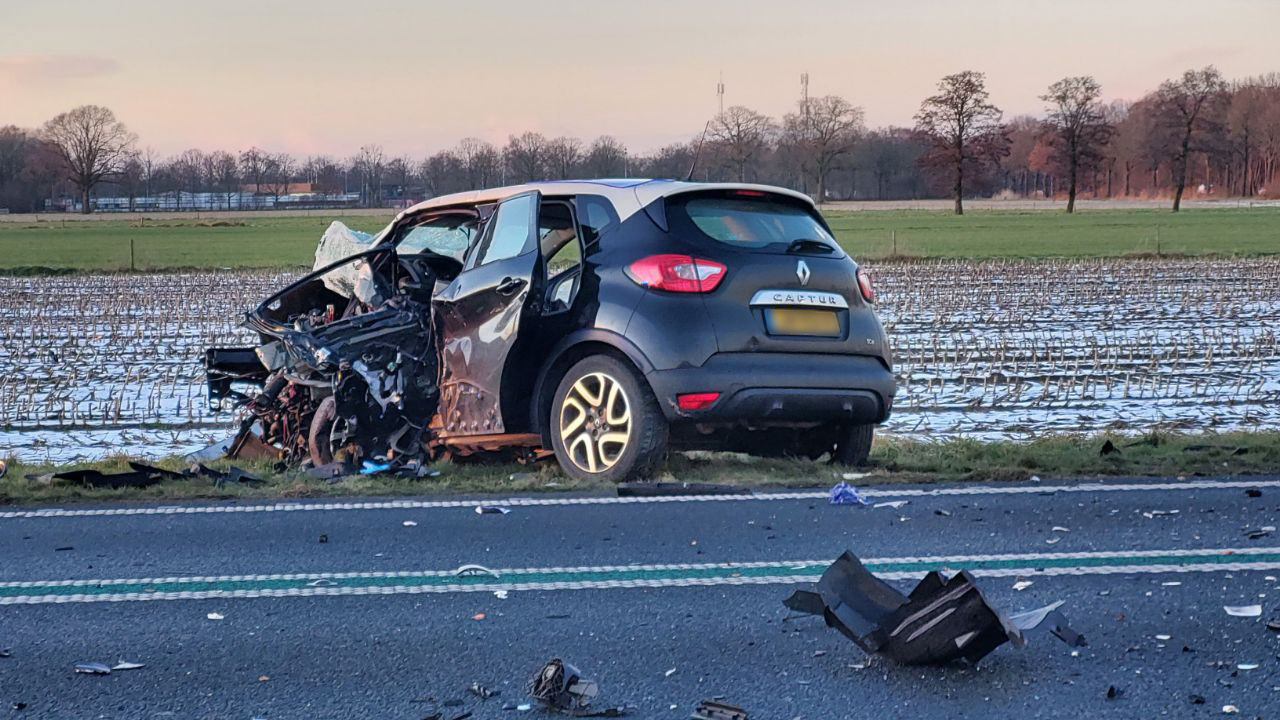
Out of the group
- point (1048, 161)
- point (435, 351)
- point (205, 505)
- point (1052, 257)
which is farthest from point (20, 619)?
point (1048, 161)

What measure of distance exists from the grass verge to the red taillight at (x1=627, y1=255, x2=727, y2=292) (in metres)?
1.10

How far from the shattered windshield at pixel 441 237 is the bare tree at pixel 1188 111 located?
13859 cm

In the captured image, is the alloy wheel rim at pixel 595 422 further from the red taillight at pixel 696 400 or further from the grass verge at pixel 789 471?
the red taillight at pixel 696 400

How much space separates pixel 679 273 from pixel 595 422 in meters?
0.95

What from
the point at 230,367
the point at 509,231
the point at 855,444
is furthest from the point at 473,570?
the point at 230,367

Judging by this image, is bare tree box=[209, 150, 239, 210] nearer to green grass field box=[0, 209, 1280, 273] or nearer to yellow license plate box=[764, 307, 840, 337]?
green grass field box=[0, 209, 1280, 273]

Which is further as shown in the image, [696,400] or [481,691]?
[696,400]

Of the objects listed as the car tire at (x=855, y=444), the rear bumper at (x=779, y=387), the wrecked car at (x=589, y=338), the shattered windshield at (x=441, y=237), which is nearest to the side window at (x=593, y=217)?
the wrecked car at (x=589, y=338)

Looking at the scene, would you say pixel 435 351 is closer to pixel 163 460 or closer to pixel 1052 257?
pixel 163 460

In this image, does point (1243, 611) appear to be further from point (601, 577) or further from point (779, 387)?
point (779, 387)

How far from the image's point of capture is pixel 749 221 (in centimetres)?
805

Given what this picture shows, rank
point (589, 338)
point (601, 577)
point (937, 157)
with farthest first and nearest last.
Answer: point (937, 157)
point (589, 338)
point (601, 577)

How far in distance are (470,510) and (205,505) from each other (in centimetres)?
139

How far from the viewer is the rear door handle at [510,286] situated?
812 centimetres
